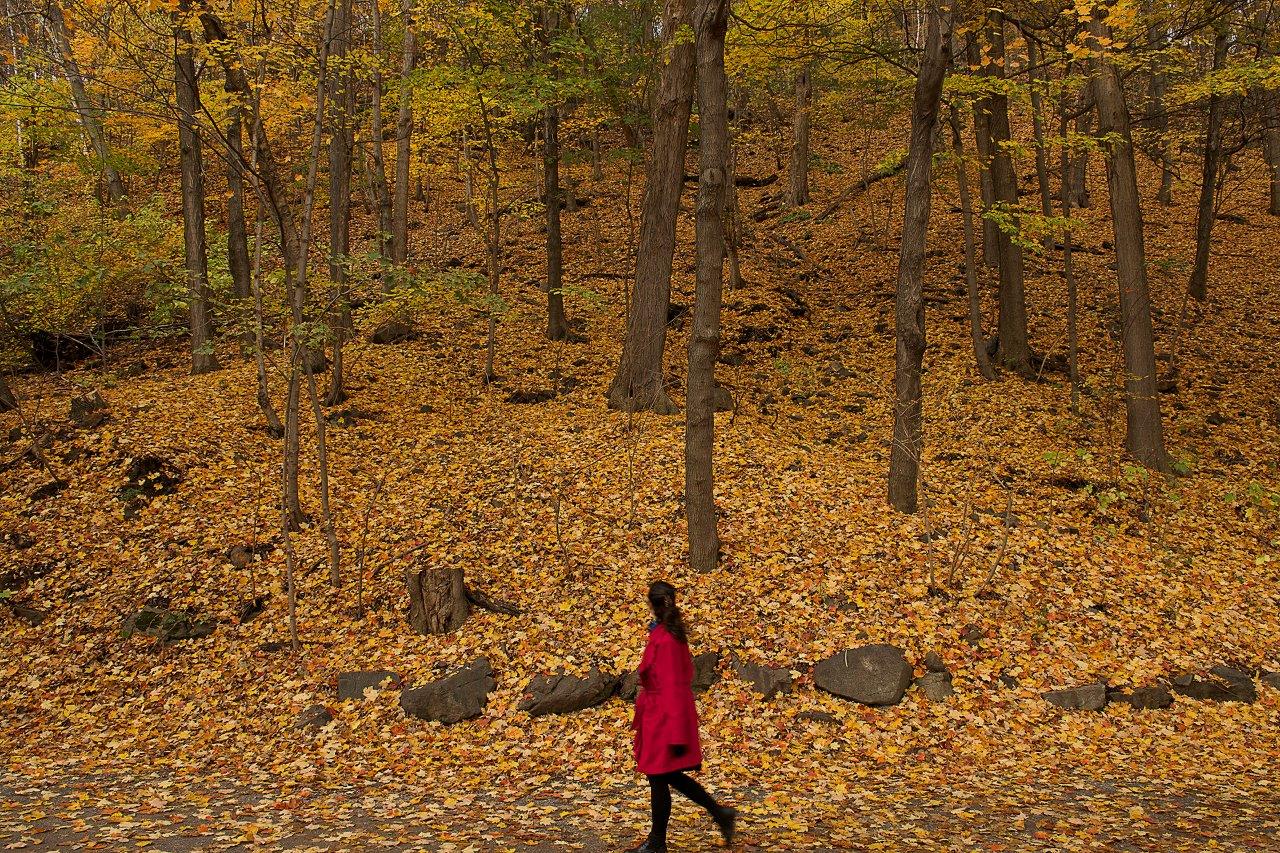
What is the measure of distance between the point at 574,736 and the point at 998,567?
537cm

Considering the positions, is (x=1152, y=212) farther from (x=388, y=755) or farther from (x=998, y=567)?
(x=388, y=755)

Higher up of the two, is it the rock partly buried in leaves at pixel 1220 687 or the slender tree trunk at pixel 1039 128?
the slender tree trunk at pixel 1039 128

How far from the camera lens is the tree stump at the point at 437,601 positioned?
8008 millimetres

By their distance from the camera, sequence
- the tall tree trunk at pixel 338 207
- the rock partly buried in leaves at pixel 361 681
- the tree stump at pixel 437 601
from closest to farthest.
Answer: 1. the rock partly buried in leaves at pixel 361 681
2. the tree stump at pixel 437 601
3. the tall tree trunk at pixel 338 207

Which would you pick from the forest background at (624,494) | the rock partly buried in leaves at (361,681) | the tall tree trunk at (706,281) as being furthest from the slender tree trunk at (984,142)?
the rock partly buried in leaves at (361,681)

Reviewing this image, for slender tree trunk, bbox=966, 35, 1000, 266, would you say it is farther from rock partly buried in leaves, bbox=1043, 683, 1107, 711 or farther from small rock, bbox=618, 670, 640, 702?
small rock, bbox=618, 670, 640, 702

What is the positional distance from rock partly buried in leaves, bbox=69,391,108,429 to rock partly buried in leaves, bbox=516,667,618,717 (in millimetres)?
8946

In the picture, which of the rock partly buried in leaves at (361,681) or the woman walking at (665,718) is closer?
the woman walking at (665,718)

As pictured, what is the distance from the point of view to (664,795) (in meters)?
4.38

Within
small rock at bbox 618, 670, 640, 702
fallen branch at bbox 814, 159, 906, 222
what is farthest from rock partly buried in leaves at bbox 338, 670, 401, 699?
fallen branch at bbox 814, 159, 906, 222

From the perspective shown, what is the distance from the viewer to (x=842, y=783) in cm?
581

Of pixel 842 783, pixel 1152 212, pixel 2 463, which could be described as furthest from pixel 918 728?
pixel 1152 212

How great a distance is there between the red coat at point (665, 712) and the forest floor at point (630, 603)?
36.9 inches

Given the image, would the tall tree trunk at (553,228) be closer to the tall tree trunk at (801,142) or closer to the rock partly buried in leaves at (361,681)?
the rock partly buried in leaves at (361,681)
